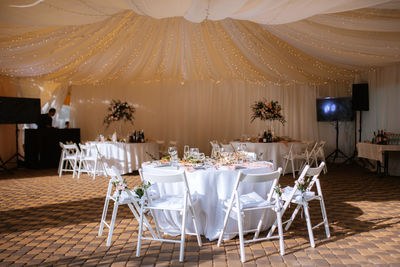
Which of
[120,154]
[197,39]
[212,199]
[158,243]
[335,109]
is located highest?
[197,39]

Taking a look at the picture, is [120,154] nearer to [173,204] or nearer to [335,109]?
[173,204]

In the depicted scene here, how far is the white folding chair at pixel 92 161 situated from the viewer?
7.94 m

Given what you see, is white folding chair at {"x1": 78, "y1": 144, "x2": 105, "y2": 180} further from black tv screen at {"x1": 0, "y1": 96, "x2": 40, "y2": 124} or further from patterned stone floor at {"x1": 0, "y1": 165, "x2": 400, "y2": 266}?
black tv screen at {"x1": 0, "y1": 96, "x2": 40, "y2": 124}

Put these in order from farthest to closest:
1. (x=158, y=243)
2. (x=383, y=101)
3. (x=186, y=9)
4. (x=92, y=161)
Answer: (x=383, y=101) < (x=92, y=161) < (x=186, y=9) < (x=158, y=243)

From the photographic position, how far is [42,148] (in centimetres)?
989

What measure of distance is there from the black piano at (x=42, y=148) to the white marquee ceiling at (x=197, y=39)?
5.61 feet

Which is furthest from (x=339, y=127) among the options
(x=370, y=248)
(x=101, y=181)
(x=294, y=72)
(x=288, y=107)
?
(x=370, y=248)

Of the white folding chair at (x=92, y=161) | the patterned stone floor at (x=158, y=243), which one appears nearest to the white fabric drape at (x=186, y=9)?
the patterned stone floor at (x=158, y=243)

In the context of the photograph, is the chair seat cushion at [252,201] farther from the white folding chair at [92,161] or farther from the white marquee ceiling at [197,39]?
the white folding chair at [92,161]

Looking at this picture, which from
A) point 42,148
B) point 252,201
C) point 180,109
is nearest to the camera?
point 252,201

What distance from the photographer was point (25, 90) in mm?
10812

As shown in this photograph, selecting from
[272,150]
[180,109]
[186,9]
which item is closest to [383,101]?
[272,150]

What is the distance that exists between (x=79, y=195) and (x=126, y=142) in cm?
268

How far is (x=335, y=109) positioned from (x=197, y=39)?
4.82 metres
